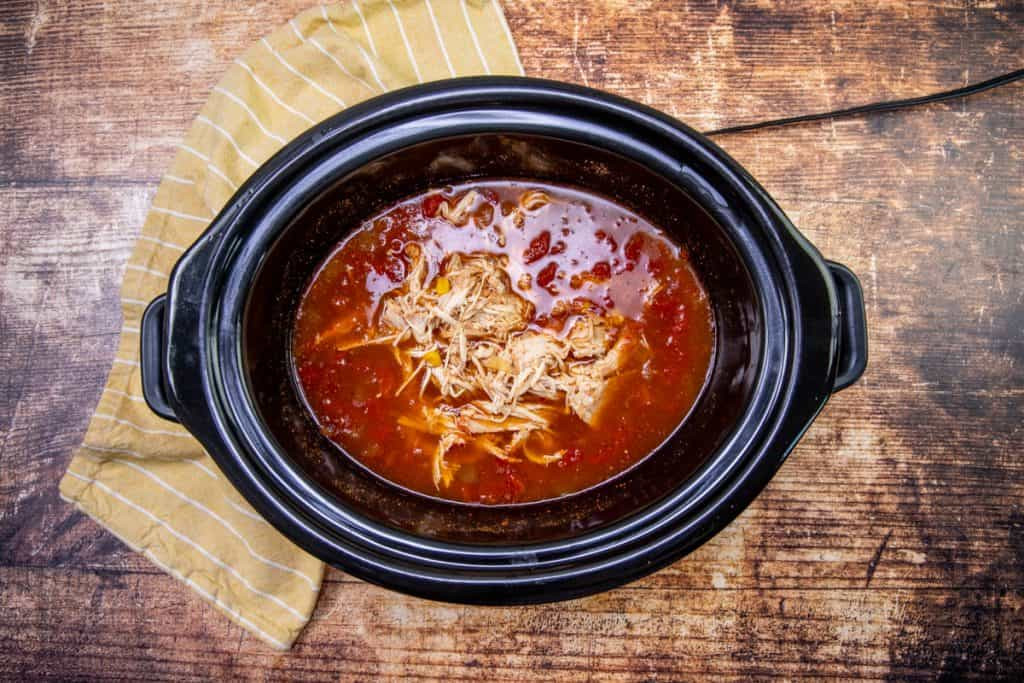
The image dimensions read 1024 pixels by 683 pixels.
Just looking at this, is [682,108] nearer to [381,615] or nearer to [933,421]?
[933,421]

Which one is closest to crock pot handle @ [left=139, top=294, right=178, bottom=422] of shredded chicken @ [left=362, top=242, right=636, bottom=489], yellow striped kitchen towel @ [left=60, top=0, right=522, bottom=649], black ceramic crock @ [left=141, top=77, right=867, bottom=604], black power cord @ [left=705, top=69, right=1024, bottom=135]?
black ceramic crock @ [left=141, top=77, right=867, bottom=604]

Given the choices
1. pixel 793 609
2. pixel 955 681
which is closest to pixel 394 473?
pixel 793 609

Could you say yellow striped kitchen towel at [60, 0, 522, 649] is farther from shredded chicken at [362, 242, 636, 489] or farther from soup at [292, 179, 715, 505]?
shredded chicken at [362, 242, 636, 489]

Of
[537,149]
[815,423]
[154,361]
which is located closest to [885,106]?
[815,423]

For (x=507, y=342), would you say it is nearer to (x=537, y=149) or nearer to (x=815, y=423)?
(x=537, y=149)

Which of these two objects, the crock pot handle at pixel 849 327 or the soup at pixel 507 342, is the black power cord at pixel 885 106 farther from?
the crock pot handle at pixel 849 327
